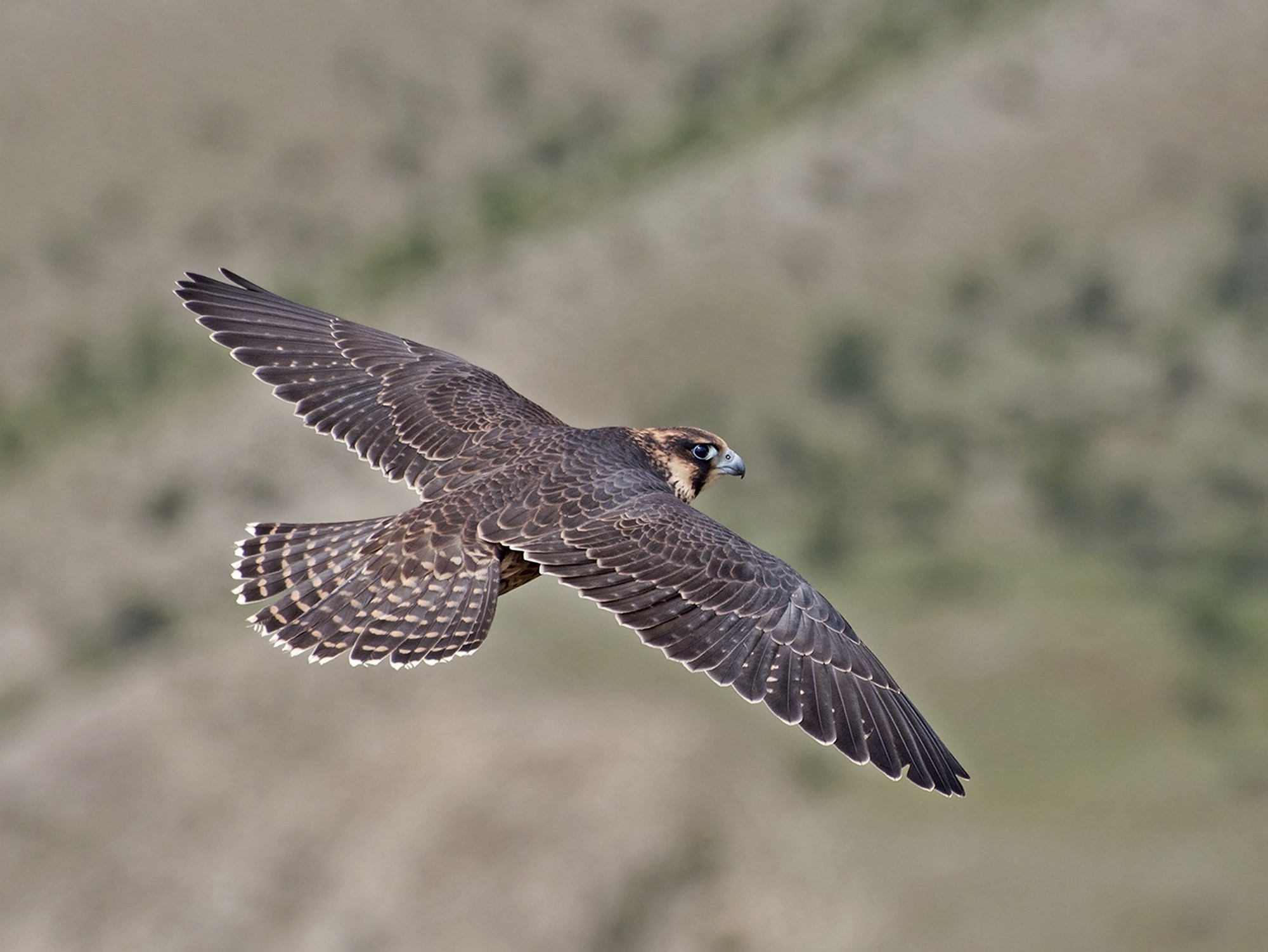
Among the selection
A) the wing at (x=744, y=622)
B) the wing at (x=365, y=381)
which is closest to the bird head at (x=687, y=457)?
the wing at (x=365, y=381)

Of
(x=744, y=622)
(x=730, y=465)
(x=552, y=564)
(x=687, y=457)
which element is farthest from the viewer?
(x=730, y=465)

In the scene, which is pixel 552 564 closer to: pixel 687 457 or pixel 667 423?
pixel 687 457

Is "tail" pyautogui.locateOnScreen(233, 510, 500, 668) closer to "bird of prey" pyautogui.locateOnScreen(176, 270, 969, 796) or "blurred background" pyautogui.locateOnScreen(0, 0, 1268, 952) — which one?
"bird of prey" pyautogui.locateOnScreen(176, 270, 969, 796)

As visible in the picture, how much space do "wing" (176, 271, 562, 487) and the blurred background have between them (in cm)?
1638

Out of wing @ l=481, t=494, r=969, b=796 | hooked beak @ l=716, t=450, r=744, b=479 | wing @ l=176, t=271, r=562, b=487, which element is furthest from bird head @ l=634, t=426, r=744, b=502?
wing @ l=481, t=494, r=969, b=796

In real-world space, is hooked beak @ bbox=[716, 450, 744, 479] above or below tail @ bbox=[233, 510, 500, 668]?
above

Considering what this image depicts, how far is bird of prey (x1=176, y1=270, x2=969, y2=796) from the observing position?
8914 mm

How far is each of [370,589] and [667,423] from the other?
2744 cm

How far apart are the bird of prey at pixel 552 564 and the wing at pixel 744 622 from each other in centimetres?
1

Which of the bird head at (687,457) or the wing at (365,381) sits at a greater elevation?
the bird head at (687,457)

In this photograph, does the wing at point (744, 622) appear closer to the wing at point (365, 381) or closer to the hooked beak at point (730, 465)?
the wing at point (365, 381)

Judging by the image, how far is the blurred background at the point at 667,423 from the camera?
30.4m

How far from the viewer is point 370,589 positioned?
9.65 meters

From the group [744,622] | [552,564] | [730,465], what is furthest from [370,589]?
[730,465]
